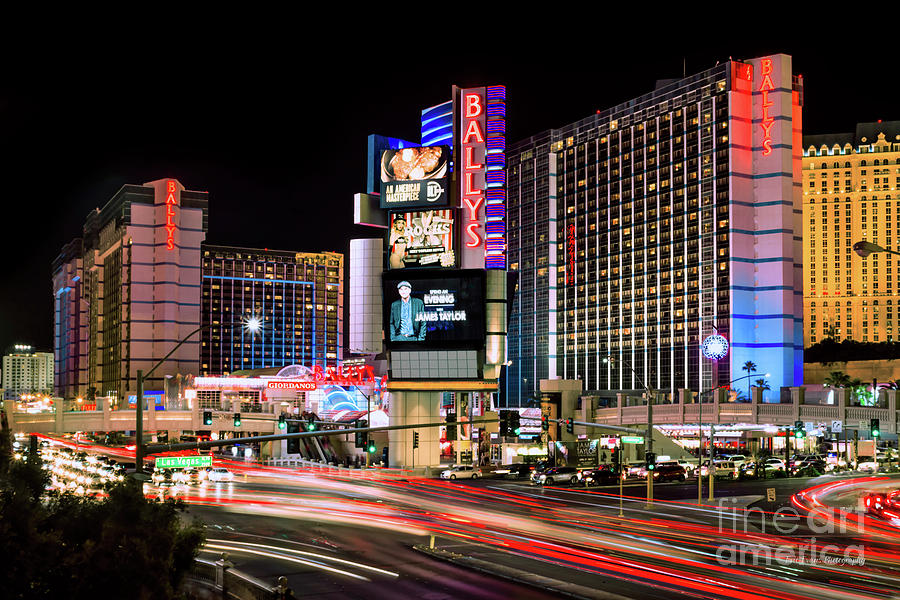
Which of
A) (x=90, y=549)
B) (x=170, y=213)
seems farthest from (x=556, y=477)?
(x=170, y=213)

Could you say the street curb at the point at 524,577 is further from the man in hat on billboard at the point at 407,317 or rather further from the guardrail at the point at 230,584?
the man in hat on billboard at the point at 407,317

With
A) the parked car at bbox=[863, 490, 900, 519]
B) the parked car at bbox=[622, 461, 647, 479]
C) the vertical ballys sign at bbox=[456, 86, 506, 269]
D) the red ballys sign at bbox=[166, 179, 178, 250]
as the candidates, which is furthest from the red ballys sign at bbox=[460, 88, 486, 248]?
the red ballys sign at bbox=[166, 179, 178, 250]

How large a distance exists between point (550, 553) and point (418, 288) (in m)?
54.1

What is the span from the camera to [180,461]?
1658 inches

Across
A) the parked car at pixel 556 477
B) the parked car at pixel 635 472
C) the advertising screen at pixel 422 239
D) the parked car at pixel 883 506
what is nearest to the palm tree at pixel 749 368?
the parked car at pixel 635 472

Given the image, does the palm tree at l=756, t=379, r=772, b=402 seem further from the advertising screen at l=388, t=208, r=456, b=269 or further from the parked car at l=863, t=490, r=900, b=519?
the parked car at l=863, t=490, r=900, b=519

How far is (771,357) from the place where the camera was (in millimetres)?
136625

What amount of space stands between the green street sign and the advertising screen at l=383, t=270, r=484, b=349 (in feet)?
147

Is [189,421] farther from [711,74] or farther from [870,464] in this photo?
[711,74]

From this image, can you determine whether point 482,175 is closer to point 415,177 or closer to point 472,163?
point 472,163

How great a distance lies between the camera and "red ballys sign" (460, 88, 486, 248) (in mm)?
89250

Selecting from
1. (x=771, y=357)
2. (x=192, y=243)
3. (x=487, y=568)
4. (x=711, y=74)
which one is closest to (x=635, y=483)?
(x=487, y=568)

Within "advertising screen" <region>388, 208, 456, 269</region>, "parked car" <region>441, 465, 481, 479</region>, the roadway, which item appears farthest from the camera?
"advertising screen" <region>388, 208, 456, 269</region>

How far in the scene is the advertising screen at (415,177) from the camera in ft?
293
